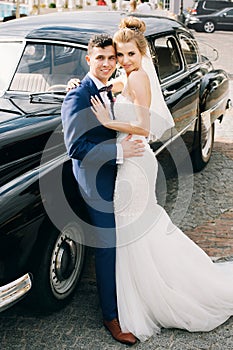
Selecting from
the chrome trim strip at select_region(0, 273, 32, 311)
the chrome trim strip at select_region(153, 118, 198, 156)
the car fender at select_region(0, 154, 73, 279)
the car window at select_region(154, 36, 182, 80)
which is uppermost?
the car window at select_region(154, 36, 182, 80)

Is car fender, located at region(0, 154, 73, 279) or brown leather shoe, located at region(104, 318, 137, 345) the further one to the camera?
brown leather shoe, located at region(104, 318, 137, 345)

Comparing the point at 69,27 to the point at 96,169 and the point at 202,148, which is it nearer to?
the point at 96,169

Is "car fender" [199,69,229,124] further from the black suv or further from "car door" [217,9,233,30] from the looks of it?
the black suv

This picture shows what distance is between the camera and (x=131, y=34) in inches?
125

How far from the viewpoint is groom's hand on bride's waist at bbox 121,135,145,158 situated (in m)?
3.26

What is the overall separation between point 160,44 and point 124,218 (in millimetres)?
2640

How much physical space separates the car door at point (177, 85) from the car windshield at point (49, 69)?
3.41ft

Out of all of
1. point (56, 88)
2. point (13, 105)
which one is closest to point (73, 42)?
point (56, 88)

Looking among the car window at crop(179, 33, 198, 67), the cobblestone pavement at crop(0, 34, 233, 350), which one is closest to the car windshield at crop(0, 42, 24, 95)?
the cobblestone pavement at crop(0, 34, 233, 350)

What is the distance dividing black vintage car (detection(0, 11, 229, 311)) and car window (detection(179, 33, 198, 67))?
37 millimetres

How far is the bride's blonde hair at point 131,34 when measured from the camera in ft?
10.4

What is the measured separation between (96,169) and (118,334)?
42.6 inches

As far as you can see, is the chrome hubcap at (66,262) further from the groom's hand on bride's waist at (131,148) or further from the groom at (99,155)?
the groom's hand on bride's waist at (131,148)

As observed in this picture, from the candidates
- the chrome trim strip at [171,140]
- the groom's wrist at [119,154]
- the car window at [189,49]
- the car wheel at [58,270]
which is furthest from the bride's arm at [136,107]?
the car window at [189,49]
